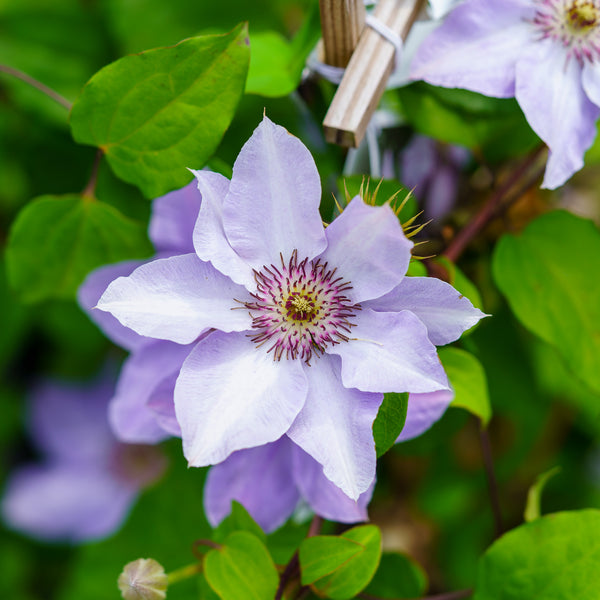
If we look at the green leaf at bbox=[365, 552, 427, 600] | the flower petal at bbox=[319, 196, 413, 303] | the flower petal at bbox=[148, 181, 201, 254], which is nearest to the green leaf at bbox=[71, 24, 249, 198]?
the flower petal at bbox=[148, 181, 201, 254]

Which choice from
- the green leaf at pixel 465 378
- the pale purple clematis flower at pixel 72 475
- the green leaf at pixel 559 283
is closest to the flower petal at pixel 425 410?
the green leaf at pixel 465 378

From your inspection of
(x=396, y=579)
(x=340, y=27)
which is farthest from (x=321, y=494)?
(x=340, y=27)

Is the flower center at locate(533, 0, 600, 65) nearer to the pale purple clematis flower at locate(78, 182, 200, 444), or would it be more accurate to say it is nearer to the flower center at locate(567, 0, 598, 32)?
the flower center at locate(567, 0, 598, 32)

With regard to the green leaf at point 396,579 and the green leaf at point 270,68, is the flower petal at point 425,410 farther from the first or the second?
the green leaf at point 270,68

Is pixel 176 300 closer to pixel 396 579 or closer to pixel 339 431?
pixel 339 431

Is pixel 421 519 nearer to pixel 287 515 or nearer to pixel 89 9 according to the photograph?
pixel 287 515

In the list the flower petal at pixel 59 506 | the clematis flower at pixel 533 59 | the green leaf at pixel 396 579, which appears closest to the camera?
the clematis flower at pixel 533 59

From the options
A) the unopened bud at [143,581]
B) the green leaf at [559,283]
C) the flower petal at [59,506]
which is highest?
the green leaf at [559,283]

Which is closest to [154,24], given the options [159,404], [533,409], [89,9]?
[89,9]
